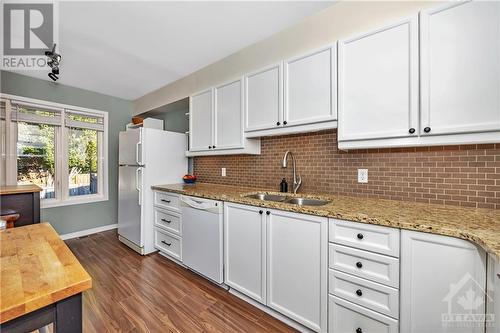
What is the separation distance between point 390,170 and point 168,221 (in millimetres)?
2497

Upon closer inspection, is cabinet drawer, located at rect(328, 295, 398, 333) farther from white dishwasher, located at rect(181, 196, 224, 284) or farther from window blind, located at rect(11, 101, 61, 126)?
window blind, located at rect(11, 101, 61, 126)

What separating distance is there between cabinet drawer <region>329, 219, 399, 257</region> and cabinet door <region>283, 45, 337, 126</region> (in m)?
0.84

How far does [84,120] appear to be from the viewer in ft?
12.1

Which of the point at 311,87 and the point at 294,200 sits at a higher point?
the point at 311,87

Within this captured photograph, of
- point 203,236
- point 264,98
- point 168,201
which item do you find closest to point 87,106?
point 168,201

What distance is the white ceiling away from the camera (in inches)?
70.7

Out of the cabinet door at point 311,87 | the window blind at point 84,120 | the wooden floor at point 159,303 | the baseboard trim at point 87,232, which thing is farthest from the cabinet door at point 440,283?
the window blind at point 84,120

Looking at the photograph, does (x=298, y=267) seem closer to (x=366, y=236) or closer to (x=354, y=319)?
(x=354, y=319)

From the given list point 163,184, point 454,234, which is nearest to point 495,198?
point 454,234

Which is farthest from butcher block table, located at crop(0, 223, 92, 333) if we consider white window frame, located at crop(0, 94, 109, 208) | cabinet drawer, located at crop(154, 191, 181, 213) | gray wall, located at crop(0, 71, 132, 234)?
gray wall, located at crop(0, 71, 132, 234)

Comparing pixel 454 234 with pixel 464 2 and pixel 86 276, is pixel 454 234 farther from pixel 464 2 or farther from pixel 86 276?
pixel 86 276

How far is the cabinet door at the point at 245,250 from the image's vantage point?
176 centimetres

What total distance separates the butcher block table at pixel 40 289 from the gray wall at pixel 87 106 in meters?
3.27

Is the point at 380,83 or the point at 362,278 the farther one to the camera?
the point at 380,83
